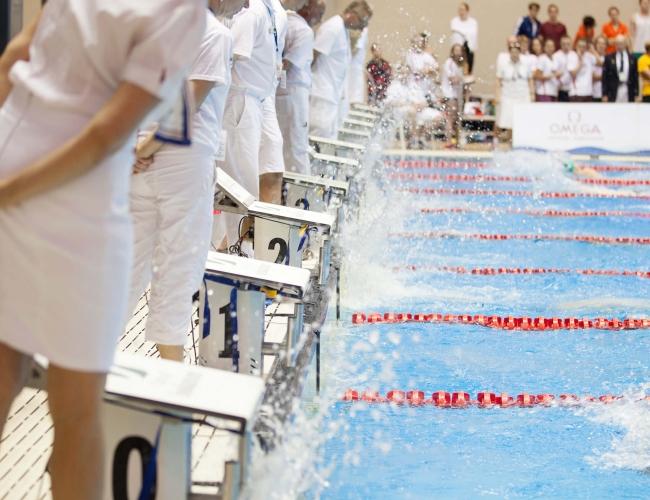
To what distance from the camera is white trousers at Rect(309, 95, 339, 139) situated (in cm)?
675

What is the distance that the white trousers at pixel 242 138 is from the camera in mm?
3965

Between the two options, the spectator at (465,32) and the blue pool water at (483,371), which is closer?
the blue pool water at (483,371)

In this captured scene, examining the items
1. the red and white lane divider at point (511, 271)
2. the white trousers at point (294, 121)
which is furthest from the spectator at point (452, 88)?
the red and white lane divider at point (511, 271)

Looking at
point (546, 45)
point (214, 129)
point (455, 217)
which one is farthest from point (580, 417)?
point (546, 45)

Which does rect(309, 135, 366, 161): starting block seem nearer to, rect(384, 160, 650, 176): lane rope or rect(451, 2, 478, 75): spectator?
rect(384, 160, 650, 176): lane rope

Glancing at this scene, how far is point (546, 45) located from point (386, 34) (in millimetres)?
3099

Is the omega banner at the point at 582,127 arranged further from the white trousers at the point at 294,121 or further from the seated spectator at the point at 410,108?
the white trousers at the point at 294,121

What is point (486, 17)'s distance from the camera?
14.2m

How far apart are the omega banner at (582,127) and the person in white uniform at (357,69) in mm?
2098

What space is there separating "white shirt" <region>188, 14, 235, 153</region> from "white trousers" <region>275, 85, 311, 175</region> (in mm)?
2783

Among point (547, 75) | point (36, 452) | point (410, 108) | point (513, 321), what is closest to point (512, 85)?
point (547, 75)

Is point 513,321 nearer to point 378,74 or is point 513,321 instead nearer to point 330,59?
point 330,59

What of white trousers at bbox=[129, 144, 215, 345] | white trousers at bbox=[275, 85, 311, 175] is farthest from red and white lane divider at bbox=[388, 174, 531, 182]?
white trousers at bbox=[129, 144, 215, 345]

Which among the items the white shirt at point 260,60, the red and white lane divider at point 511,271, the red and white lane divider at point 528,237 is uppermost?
the white shirt at point 260,60
